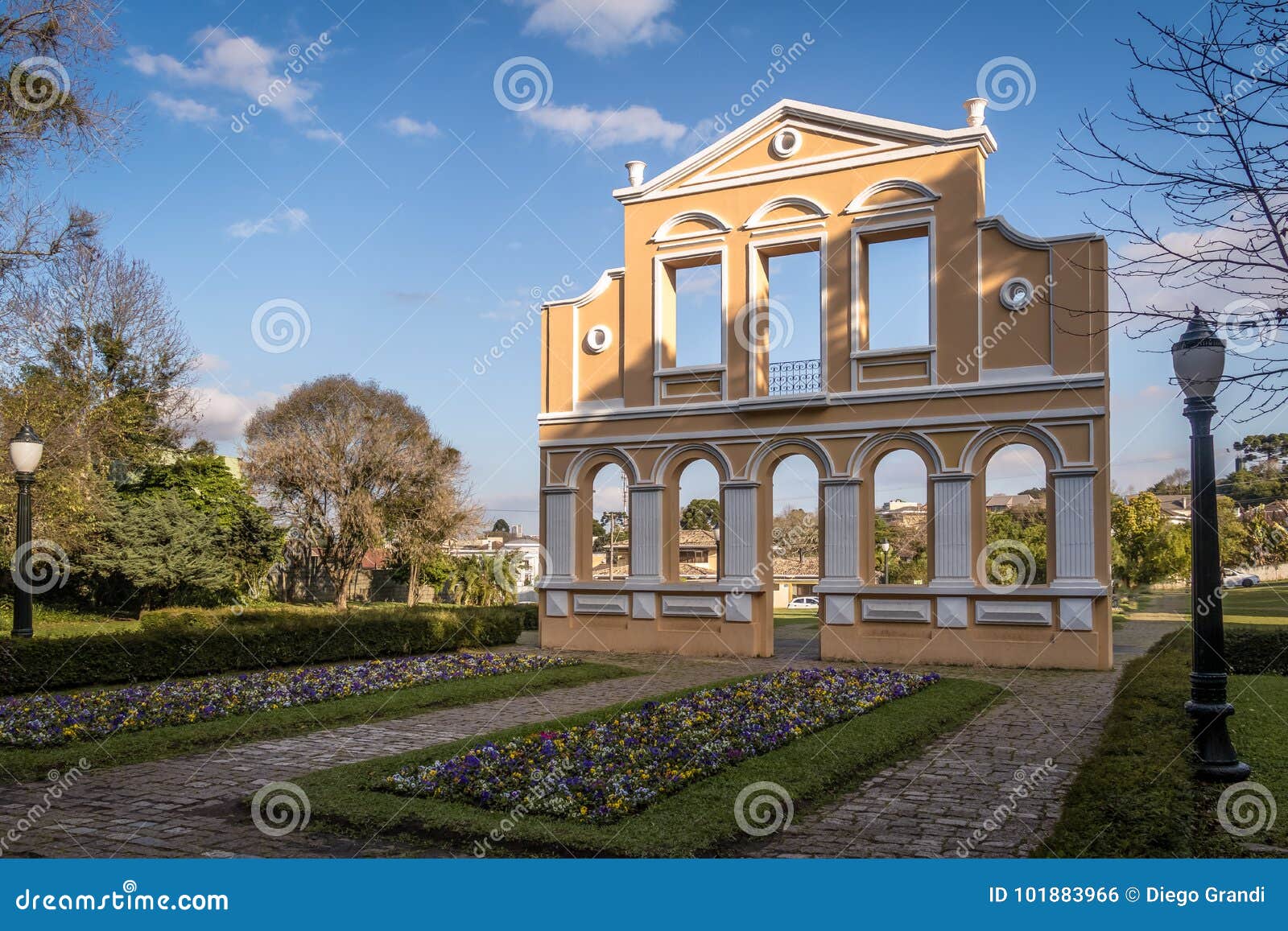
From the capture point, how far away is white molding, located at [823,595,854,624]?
17812 millimetres

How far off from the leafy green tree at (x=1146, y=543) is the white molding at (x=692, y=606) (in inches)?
952

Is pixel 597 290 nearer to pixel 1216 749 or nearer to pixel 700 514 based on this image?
pixel 1216 749

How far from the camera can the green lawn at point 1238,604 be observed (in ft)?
98.2

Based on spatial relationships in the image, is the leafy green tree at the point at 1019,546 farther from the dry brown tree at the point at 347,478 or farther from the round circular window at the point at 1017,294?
the dry brown tree at the point at 347,478

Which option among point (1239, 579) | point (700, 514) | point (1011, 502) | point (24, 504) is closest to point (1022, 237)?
point (24, 504)

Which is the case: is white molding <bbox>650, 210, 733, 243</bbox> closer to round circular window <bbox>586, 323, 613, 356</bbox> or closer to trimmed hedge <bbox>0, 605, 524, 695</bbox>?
round circular window <bbox>586, 323, 613, 356</bbox>

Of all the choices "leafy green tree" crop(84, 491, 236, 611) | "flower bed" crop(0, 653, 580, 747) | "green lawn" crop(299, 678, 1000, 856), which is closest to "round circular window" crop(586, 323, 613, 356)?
"flower bed" crop(0, 653, 580, 747)

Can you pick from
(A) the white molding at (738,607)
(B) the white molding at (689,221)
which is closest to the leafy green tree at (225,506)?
(B) the white molding at (689,221)

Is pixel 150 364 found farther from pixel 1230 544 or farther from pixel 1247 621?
pixel 1230 544

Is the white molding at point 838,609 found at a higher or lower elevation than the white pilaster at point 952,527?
lower

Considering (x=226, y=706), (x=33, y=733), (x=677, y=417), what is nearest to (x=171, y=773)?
(x=33, y=733)

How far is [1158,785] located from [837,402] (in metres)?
12.6

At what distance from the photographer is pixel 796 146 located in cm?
1906

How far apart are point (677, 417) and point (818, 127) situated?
6.23m
